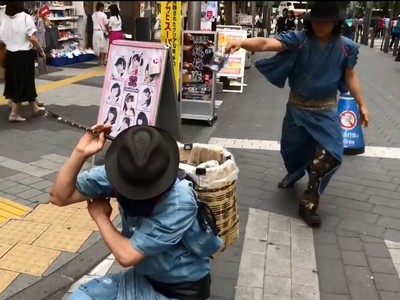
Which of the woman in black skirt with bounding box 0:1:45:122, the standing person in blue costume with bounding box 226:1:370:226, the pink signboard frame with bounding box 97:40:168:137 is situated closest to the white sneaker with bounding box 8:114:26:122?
the woman in black skirt with bounding box 0:1:45:122

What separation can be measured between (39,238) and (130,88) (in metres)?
2.01

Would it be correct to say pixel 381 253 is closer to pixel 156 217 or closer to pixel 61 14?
pixel 156 217

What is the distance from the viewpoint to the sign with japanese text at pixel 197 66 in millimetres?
7441

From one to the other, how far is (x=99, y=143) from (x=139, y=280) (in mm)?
632

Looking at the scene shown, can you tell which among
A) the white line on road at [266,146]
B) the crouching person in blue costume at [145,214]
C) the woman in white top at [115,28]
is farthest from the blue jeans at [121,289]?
the woman in white top at [115,28]

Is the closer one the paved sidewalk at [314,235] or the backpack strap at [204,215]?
the backpack strap at [204,215]

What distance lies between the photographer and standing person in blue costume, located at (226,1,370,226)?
12.8 feet

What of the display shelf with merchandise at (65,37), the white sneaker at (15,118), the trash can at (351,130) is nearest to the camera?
the trash can at (351,130)

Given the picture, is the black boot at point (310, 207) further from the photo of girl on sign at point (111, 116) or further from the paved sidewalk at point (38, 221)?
the photo of girl on sign at point (111, 116)

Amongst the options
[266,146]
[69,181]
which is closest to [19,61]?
[266,146]

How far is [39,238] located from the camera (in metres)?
3.69

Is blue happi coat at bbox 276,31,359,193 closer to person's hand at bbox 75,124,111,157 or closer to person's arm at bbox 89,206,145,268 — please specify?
person's hand at bbox 75,124,111,157

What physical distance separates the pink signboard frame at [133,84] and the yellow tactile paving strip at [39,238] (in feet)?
3.80

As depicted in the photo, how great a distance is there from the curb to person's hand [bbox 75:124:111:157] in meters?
1.31
